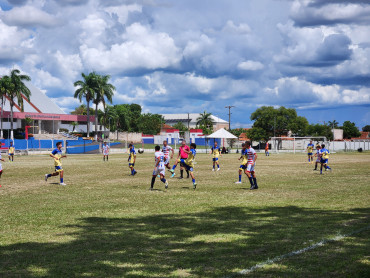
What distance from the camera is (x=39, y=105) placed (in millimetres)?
101625

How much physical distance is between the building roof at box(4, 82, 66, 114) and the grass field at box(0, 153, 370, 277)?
276 ft

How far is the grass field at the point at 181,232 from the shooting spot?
22.2 ft

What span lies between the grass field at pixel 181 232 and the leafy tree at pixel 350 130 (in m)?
148

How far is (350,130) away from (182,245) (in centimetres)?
15906

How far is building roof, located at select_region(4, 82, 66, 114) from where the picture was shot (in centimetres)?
9586

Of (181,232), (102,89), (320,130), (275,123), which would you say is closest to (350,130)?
(320,130)

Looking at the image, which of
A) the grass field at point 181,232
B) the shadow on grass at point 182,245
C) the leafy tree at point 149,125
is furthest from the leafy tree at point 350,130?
the shadow on grass at point 182,245

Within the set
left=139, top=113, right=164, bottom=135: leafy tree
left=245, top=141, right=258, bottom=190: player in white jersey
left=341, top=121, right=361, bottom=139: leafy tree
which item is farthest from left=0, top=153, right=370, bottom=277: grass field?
left=341, top=121, right=361, bottom=139: leafy tree

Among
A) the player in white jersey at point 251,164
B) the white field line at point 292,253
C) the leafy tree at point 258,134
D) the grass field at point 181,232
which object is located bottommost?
the grass field at point 181,232

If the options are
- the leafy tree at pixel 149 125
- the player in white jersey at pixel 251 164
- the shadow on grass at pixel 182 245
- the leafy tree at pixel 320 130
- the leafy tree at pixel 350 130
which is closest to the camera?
the shadow on grass at pixel 182 245

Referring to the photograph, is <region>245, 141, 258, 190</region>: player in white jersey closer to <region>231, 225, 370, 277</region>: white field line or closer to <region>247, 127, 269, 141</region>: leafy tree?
<region>231, 225, 370, 277</region>: white field line

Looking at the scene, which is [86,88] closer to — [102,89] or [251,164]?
[102,89]

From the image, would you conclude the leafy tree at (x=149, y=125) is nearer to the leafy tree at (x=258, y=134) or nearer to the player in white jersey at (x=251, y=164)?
the leafy tree at (x=258, y=134)

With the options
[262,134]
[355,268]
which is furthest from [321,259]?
[262,134]
